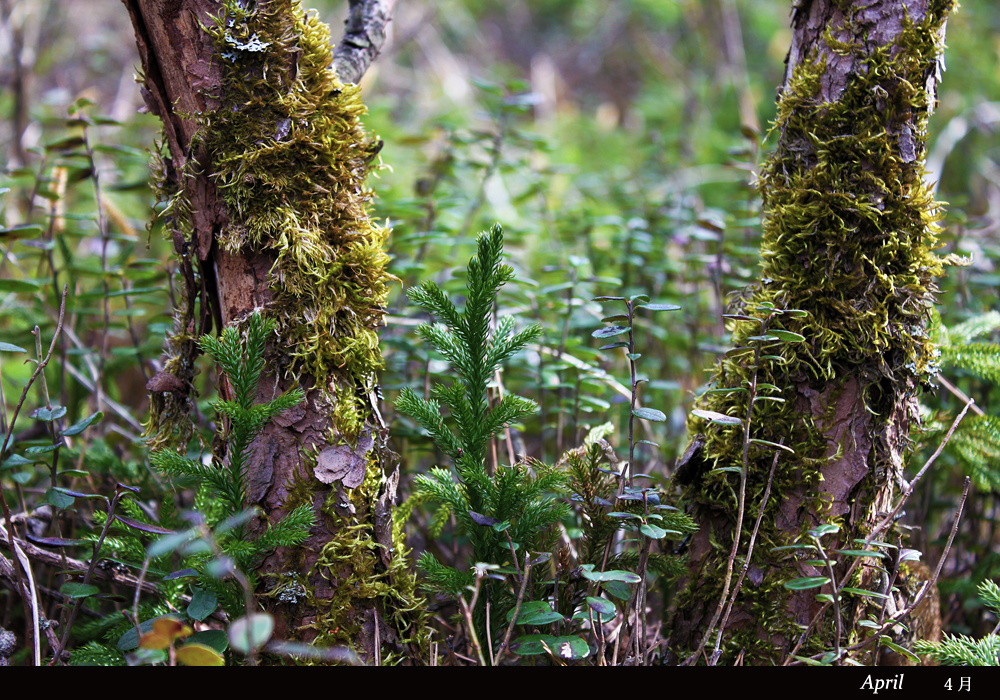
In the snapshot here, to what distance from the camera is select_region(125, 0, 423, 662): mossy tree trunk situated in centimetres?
125

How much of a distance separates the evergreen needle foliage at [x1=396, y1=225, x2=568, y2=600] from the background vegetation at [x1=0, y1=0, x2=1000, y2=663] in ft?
0.49

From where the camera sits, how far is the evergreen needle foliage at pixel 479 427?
1265 millimetres

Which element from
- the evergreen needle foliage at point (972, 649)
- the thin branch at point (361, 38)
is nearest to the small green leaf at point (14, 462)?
the thin branch at point (361, 38)

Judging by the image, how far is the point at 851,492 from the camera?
141cm

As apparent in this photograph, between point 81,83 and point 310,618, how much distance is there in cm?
690

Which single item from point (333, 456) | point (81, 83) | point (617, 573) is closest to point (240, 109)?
point (333, 456)

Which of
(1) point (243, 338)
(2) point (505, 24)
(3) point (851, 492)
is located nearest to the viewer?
(1) point (243, 338)

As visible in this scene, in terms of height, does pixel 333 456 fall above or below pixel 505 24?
below

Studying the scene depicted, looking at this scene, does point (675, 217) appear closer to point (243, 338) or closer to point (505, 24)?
point (243, 338)

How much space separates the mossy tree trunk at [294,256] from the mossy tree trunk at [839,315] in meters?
0.82

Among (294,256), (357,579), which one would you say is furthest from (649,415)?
(294,256)

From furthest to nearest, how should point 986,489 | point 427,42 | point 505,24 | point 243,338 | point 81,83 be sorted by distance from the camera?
1. point 505,24
2. point 427,42
3. point 81,83
4. point 986,489
5. point 243,338

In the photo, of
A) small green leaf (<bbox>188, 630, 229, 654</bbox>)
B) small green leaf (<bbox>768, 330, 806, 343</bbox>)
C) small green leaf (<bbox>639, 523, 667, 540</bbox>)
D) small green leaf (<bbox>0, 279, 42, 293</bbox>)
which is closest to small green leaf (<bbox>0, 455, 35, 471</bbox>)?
small green leaf (<bbox>0, 279, 42, 293</bbox>)
